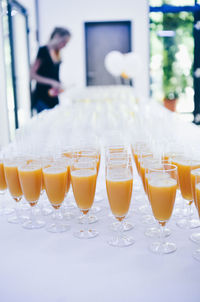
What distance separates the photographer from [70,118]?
2.53 m

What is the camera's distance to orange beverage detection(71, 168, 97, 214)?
3.27ft

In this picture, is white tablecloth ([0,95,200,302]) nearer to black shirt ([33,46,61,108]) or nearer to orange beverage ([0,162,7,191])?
orange beverage ([0,162,7,191])

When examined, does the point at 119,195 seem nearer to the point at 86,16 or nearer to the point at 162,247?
the point at 162,247

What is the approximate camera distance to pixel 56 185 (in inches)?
40.4

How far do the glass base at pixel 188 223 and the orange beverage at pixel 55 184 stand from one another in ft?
1.22

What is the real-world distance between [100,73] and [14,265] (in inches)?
277

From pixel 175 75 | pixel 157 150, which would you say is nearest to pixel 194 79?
pixel 175 75

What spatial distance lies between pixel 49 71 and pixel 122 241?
3441 mm

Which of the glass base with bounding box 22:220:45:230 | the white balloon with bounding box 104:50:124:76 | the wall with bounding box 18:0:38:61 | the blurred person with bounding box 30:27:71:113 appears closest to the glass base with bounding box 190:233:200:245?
the glass base with bounding box 22:220:45:230

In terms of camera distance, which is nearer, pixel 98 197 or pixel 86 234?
pixel 86 234

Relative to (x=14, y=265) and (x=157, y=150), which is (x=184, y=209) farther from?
(x=14, y=265)

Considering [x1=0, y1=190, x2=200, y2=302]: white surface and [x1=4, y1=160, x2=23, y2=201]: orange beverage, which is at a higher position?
[x1=4, y1=160, x2=23, y2=201]: orange beverage

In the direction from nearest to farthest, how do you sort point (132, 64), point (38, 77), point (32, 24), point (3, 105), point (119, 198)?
point (119, 198), point (38, 77), point (3, 105), point (132, 64), point (32, 24)

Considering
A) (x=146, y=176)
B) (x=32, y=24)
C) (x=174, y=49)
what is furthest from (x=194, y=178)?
(x=174, y=49)
